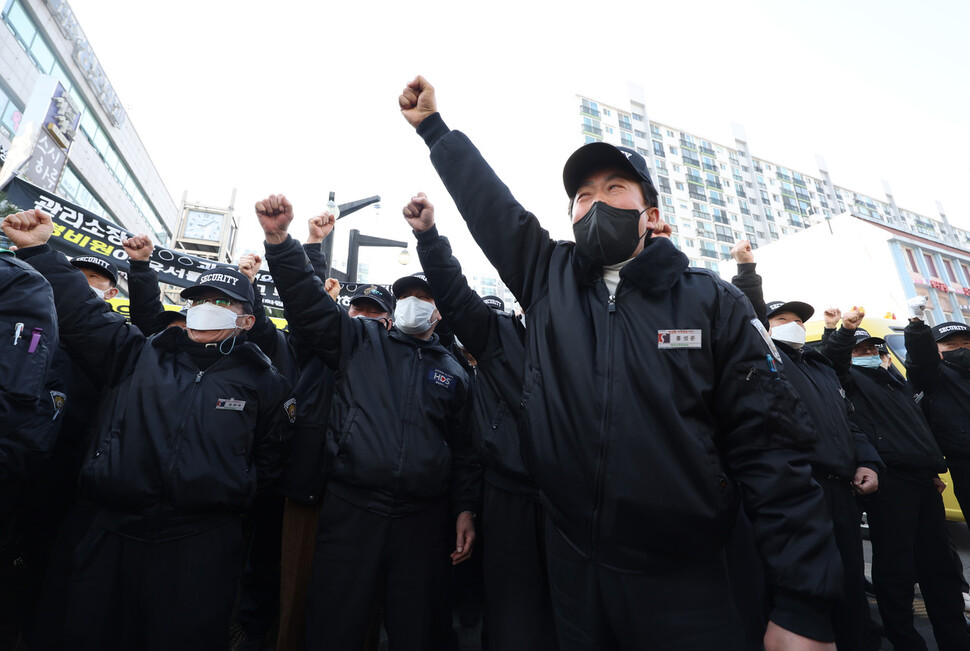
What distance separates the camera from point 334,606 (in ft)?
7.07

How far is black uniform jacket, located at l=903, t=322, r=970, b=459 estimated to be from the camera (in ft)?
12.3

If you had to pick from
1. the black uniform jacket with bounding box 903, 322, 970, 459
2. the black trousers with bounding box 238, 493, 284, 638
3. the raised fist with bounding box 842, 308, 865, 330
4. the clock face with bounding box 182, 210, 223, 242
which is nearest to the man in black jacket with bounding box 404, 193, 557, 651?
the black trousers with bounding box 238, 493, 284, 638

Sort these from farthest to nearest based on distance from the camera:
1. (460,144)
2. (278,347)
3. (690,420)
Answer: (278,347) → (460,144) → (690,420)

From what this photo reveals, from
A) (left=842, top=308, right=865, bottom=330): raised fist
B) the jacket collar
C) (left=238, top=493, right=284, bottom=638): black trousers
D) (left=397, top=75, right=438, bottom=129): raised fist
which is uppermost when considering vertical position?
(left=397, top=75, right=438, bottom=129): raised fist

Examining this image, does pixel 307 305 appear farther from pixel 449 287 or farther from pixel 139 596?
pixel 139 596

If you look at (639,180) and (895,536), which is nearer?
(639,180)

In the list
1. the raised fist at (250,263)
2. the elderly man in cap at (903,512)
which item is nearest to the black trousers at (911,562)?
the elderly man in cap at (903,512)

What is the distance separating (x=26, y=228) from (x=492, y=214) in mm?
2815

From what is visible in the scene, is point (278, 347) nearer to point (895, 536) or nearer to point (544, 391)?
point (544, 391)

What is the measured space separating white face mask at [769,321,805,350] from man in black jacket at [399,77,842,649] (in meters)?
2.64

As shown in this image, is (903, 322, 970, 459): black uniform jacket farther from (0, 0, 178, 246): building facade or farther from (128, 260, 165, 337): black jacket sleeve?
(0, 0, 178, 246): building facade

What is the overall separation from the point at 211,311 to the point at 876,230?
1339 inches

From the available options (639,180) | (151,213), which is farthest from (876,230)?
(151,213)

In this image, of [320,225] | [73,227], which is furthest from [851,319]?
[73,227]
